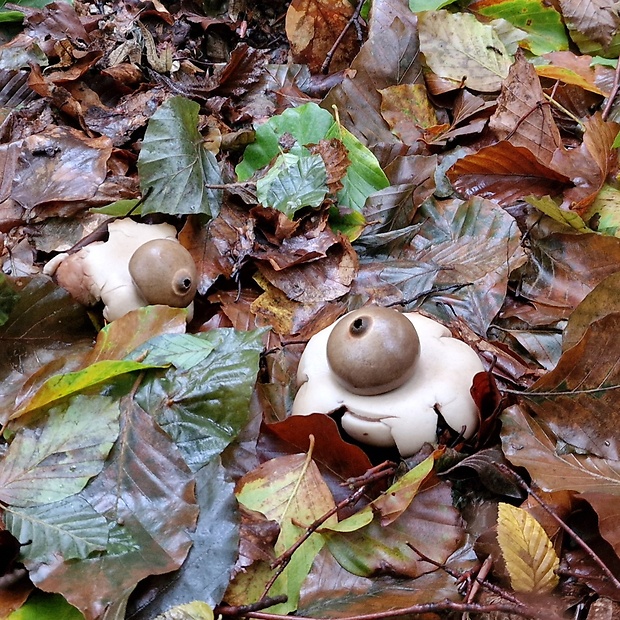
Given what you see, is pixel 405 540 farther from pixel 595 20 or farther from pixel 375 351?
pixel 595 20

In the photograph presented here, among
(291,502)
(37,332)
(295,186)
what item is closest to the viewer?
(291,502)

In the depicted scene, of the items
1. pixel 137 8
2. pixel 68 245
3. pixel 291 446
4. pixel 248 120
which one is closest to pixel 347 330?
pixel 291 446

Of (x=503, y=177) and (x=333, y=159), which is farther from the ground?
(x=333, y=159)

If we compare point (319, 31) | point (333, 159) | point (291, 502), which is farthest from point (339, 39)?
point (291, 502)

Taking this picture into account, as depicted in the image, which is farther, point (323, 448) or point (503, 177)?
point (503, 177)

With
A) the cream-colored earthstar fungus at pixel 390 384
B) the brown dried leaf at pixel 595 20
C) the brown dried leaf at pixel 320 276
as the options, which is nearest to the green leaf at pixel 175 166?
the brown dried leaf at pixel 320 276

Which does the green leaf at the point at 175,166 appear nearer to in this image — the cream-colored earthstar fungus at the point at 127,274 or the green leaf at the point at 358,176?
the cream-colored earthstar fungus at the point at 127,274

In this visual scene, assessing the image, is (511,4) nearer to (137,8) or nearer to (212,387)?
(137,8)
